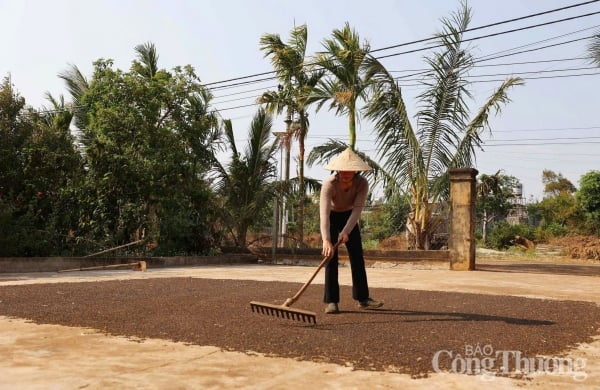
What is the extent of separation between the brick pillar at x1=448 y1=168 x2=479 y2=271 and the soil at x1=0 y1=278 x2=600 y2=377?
16.7 feet

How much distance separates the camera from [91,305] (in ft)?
17.2

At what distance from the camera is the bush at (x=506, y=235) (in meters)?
28.6

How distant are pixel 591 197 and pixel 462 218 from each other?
18.5 meters

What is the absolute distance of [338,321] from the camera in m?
4.38

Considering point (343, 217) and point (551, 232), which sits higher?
point (551, 232)

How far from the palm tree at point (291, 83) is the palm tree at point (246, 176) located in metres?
0.73

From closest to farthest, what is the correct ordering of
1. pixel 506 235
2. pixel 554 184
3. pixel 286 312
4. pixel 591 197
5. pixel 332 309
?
pixel 286 312, pixel 332 309, pixel 591 197, pixel 506 235, pixel 554 184

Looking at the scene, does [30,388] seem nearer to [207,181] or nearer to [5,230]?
[5,230]

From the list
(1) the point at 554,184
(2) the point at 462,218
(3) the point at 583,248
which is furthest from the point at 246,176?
(1) the point at 554,184

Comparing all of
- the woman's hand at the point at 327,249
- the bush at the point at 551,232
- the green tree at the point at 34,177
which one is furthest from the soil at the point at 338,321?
the bush at the point at 551,232

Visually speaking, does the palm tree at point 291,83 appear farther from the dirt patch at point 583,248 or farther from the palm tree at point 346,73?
the dirt patch at point 583,248

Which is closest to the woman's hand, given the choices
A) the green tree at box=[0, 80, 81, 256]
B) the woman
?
the woman

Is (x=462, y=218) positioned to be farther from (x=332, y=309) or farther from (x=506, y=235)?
(x=506, y=235)

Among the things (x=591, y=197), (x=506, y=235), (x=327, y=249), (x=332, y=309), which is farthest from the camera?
(x=506, y=235)
